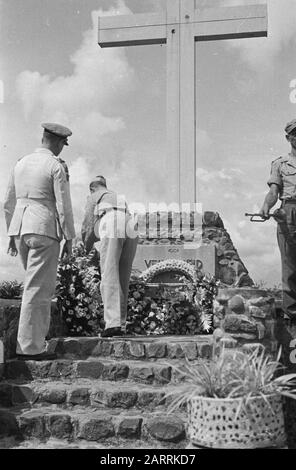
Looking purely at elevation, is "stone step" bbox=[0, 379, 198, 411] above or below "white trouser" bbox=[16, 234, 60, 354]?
Answer: below

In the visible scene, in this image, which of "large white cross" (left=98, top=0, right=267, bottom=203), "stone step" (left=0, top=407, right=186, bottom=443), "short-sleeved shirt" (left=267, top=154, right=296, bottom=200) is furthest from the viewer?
"large white cross" (left=98, top=0, right=267, bottom=203)

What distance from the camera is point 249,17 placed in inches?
352

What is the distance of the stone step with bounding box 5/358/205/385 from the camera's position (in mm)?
4699

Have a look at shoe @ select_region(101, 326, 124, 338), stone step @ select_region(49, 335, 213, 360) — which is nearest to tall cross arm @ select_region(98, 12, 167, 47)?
shoe @ select_region(101, 326, 124, 338)

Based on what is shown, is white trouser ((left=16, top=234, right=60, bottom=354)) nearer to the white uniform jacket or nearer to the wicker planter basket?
the white uniform jacket

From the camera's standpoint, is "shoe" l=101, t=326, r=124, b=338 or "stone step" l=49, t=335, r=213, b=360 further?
"shoe" l=101, t=326, r=124, b=338

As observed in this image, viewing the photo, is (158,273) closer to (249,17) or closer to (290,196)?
(290,196)

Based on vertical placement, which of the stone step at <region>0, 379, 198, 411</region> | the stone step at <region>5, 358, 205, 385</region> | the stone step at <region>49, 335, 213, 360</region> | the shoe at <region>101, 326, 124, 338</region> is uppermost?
the shoe at <region>101, 326, 124, 338</region>

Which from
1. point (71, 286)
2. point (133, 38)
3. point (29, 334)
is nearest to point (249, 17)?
point (133, 38)

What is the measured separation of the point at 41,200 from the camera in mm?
5090

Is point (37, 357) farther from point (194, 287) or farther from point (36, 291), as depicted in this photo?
point (194, 287)

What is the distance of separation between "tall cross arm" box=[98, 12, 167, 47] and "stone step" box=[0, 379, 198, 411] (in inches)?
240

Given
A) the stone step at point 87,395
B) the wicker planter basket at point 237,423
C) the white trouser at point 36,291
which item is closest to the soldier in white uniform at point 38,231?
the white trouser at point 36,291
